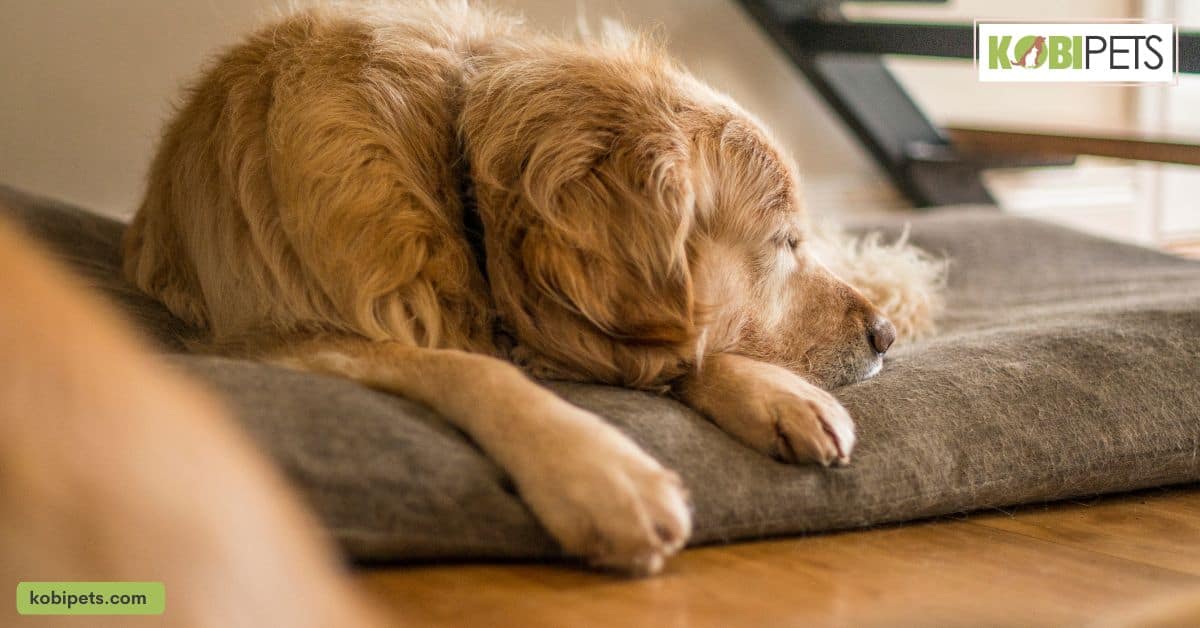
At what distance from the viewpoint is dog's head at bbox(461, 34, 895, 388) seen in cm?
141

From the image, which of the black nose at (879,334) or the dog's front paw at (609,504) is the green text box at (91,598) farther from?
the black nose at (879,334)

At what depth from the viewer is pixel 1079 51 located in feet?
10.5

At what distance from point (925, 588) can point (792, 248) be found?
2.20 feet

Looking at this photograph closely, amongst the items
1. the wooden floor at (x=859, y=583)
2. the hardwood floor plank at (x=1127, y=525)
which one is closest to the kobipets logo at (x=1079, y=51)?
the hardwood floor plank at (x=1127, y=525)

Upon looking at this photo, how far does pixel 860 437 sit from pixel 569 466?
48cm

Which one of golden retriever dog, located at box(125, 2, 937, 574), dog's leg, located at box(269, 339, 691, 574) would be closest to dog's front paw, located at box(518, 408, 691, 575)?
dog's leg, located at box(269, 339, 691, 574)

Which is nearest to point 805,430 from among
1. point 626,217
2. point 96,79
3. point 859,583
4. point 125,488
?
point 859,583

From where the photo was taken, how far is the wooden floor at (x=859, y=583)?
1.05 meters

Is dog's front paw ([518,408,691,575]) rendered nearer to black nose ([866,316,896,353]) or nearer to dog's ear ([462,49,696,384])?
dog's ear ([462,49,696,384])

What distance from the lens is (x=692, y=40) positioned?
11.7ft

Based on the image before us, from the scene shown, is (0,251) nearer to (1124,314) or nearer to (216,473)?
(216,473)

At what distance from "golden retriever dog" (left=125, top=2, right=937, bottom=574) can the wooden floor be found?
0.48 feet

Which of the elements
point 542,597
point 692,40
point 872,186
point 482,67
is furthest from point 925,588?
point 872,186

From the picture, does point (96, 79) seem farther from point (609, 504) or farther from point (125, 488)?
point (125, 488)
